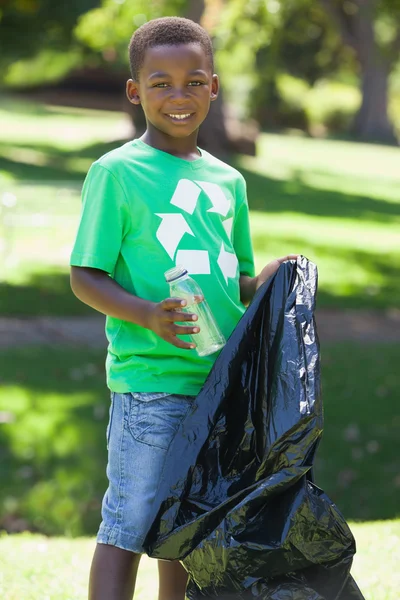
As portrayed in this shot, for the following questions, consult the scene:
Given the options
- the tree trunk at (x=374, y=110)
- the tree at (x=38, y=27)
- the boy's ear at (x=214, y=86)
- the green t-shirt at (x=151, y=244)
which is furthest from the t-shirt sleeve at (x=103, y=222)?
the tree trunk at (x=374, y=110)

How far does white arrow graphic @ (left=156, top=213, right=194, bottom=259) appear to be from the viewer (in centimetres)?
252

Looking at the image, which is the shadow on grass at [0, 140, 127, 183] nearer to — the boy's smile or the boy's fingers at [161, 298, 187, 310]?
the boy's smile

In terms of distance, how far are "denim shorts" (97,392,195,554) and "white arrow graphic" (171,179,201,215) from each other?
1.55 feet

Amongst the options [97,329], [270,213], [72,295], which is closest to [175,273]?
[97,329]

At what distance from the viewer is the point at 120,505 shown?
249 cm

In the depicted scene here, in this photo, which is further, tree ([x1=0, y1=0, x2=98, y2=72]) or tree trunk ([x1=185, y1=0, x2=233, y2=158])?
tree ([x1=0, y1=0, x2=98, y2=72])

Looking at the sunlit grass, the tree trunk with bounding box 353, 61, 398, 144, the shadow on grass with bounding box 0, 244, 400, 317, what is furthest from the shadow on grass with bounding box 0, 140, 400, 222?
the tree trunk with bounding box 353, 61, 398, 144

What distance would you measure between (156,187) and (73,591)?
1.72 meters

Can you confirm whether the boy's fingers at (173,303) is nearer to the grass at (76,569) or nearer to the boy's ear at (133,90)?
the boy's ear at (133,90)

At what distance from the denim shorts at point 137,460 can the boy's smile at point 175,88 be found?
68cm

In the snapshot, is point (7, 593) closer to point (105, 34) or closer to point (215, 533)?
point (215, 533)

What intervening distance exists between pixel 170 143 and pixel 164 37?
0.27 metres

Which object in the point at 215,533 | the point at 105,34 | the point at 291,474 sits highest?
the point at 105,34

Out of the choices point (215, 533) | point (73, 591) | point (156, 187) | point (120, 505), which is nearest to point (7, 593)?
point (73, 591)
